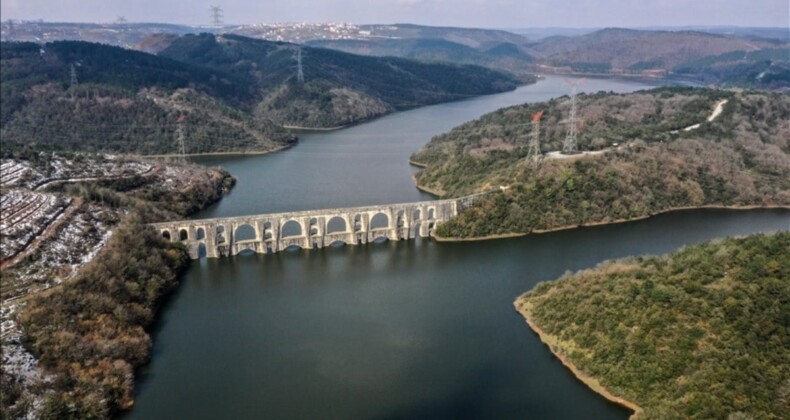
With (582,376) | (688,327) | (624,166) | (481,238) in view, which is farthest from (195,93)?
(688,327)

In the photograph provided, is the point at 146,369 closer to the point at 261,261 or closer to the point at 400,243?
the point at 261,261

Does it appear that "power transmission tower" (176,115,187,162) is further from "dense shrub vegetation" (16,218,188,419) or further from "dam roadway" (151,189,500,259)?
"dense shrub vegetation" (16,218,188,419)

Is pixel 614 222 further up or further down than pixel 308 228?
further down

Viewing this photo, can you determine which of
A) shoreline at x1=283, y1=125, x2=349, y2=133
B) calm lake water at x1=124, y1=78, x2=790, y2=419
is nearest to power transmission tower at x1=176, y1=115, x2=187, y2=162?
calm lake water at x1=124, y1=78, x2=790, y2=419

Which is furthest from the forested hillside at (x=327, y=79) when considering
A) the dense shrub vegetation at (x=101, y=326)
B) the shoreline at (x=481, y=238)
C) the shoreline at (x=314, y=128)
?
the dense shrub vegetation at (x=101, y=326)

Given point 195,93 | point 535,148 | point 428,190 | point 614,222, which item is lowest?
point 614,222

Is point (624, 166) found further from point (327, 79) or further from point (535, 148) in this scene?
point (327, 79)
